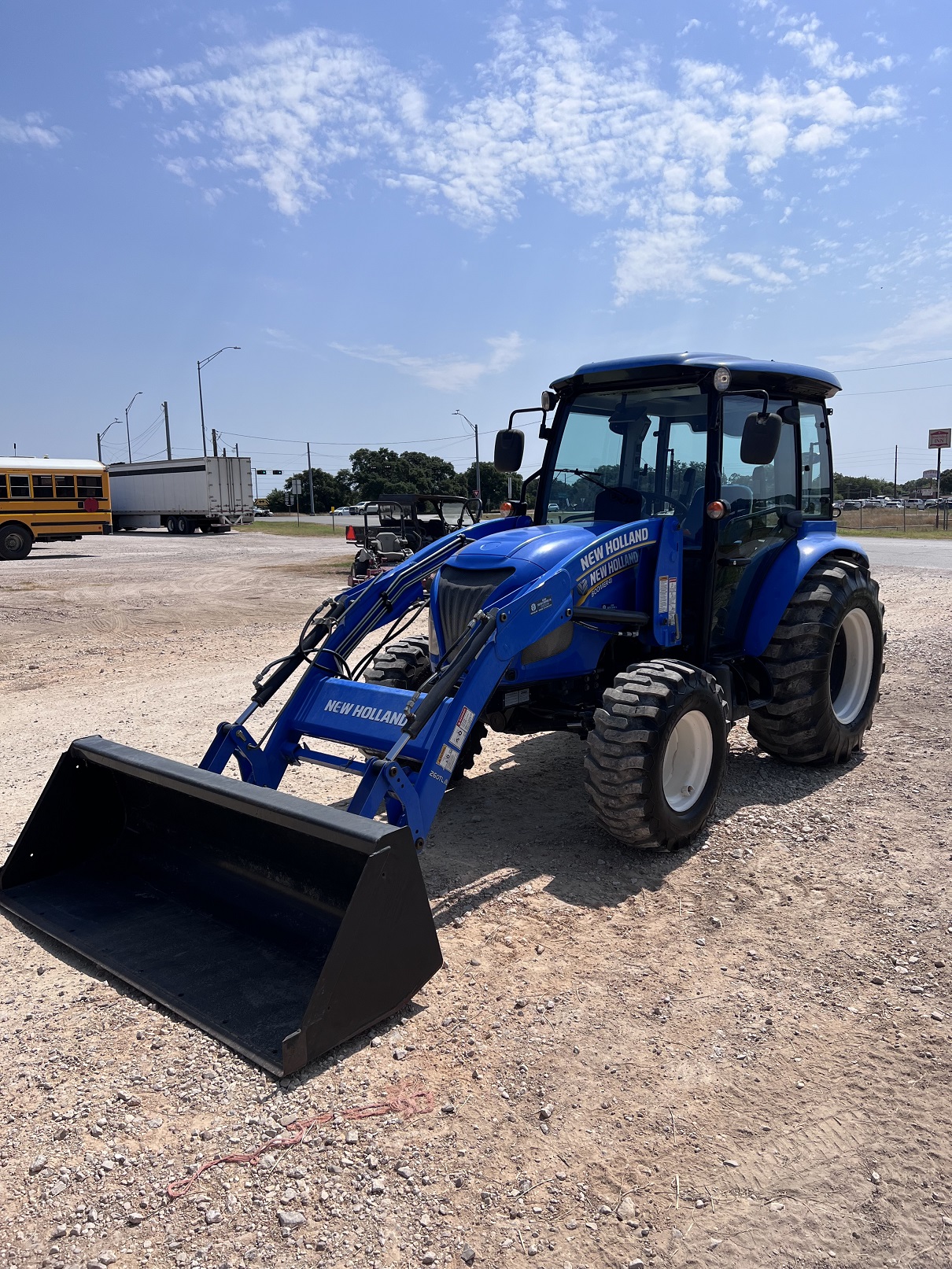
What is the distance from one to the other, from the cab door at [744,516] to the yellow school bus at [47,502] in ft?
75.3

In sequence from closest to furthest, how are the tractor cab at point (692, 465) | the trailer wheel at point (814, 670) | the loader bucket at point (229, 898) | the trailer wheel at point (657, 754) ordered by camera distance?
1. the loader bucket at point (229, 898)
2. the trailer wheel at point (657, 754)
3. the tractor cab at point (692, 465)
4. the trailer wheel at point (814, 670)

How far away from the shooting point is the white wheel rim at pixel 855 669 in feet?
22.8

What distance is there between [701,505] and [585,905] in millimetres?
2549

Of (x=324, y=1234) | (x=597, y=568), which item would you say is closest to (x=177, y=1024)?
(x=324, y=1234)

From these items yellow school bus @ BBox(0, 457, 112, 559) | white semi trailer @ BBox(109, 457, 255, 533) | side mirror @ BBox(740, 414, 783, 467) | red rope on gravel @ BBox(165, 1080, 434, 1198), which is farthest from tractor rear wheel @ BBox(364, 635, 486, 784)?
white semi trailer @ BBox(109, 457, 255, 533)

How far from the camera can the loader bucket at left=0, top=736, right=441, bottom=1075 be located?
3.36 m

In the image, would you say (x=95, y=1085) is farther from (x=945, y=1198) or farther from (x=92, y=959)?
(x=945, y=1198)

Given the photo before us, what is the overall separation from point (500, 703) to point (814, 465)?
3186mm

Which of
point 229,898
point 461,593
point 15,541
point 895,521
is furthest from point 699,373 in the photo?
point 895,521

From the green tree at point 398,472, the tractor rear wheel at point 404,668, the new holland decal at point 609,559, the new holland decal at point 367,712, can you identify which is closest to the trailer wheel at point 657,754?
the new holland decal at point 609,559

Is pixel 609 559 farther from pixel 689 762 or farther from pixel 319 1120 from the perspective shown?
pixel 319 1120

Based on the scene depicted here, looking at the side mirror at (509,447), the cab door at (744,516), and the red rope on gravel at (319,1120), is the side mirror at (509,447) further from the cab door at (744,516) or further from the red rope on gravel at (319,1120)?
the red rope on gravel at (319,1120)

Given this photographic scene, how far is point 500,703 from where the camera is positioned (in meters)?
5.29

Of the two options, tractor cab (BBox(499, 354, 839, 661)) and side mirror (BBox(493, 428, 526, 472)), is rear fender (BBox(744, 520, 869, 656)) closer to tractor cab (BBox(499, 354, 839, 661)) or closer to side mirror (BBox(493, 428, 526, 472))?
tractor cab (BBox(499, 354, 839, 661))
